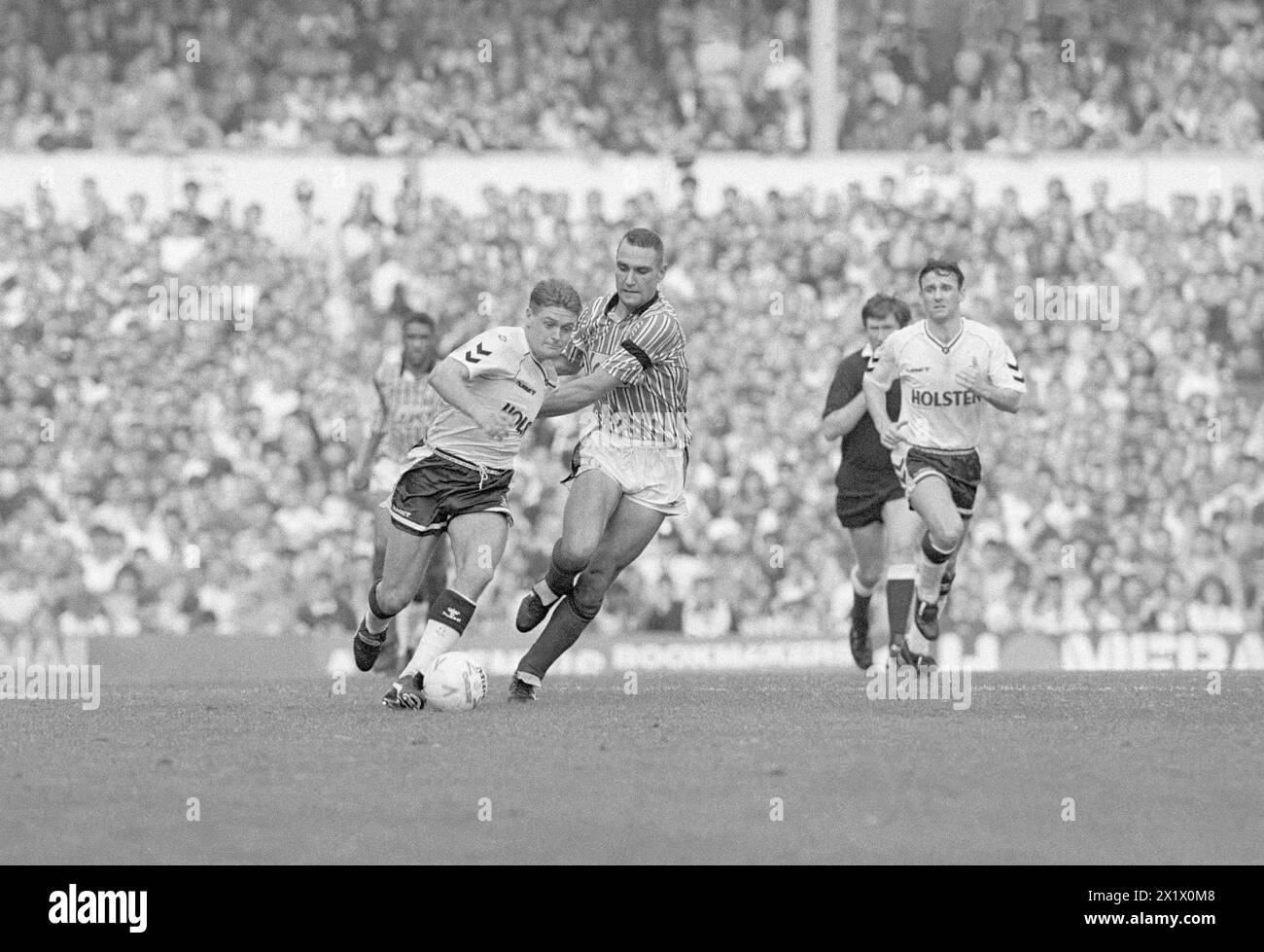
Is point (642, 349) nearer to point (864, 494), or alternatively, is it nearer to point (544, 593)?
point (544, 593)

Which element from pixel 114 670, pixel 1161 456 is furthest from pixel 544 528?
pixel 1161 456

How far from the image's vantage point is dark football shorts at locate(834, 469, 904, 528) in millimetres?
14992

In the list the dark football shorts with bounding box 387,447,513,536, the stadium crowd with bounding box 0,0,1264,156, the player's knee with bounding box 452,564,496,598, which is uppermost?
the stadium crowd with bounding box 0,0,1264,156

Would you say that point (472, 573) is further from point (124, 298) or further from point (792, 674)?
point (124, 298)

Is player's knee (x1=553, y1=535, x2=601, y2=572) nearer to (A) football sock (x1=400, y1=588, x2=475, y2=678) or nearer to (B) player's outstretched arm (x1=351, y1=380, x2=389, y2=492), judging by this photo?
(A) football sock (x1=400, y1=588, x2=475, y2=678)

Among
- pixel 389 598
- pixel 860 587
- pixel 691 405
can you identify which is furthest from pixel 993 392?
pixel 691 405

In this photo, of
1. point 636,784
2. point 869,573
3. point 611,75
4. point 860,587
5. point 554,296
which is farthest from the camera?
point 611,75

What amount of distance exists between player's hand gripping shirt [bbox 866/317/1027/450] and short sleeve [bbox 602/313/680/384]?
2574 millimetres

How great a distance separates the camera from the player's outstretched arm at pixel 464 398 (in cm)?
1111

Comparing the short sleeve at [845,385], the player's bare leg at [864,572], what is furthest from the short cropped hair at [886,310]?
the player's bare leg at [864,572]

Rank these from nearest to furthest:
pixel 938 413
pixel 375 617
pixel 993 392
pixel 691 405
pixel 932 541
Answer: pixel 375 617 → pixel 993 392 → pixel 932 541 → pixel 938 413 → pixel 691 405

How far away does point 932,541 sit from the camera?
43.9 ft

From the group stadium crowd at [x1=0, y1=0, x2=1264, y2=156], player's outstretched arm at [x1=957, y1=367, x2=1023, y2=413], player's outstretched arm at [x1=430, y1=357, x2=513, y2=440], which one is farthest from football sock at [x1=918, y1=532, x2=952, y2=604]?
stadium crowd at [x1=0, y1=0, x2=1264, y2=156]

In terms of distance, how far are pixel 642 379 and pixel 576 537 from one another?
979 mm
